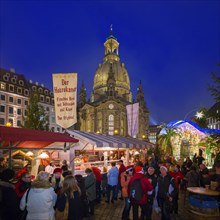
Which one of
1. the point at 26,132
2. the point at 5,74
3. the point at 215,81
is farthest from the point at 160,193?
the point at 5,74

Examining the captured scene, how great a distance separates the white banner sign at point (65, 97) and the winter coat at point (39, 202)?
661 centimetres

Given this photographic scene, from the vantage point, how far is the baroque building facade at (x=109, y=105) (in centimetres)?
6956

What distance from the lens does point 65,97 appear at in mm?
11391

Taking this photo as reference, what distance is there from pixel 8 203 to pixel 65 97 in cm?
715

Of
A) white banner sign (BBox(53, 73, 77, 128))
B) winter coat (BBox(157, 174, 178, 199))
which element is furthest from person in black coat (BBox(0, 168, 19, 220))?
white banner sign (BBox(53, 73, 77, 128))

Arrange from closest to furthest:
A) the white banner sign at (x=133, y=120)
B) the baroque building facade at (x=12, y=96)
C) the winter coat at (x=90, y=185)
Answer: the winter coat at (x=90, y=185) → the white banner sign at (x=133, y=120) → the baroque building facade at (x=12, y=96)

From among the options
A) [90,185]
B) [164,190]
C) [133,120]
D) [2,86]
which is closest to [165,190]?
[164,190]

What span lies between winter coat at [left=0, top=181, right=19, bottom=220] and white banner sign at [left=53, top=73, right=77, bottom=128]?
6589 mm

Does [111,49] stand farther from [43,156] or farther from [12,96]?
[43,156]

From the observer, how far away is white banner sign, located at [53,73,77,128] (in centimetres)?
1132

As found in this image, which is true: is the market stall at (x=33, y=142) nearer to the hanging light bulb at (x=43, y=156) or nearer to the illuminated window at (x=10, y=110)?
the hanging light bulb at (x=43, y=156)

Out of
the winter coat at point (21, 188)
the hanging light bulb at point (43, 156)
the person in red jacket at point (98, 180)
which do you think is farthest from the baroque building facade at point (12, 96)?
the winter coat at point (21, 188)

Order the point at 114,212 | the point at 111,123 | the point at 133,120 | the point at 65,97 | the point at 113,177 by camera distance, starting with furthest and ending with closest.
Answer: the point at 111,123, the point at 133,120, the point at 65,97, the point at 113,177, the point at 114,212

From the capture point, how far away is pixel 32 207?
4637mm
